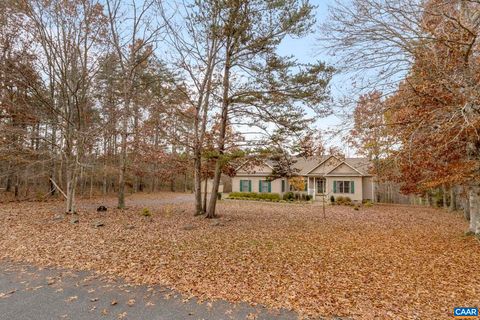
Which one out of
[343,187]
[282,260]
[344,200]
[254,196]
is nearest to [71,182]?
[282,260]

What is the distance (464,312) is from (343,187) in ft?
64.8

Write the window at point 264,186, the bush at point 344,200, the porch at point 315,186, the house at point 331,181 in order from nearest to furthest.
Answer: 1. the bush at point 344,200
2. the house at point 331,181
3. the porch at point 315,186
4. the window at point 264,186

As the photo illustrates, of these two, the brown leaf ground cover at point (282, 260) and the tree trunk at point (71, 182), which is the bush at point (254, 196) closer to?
the brown leaf ground cover at point (282, 260)

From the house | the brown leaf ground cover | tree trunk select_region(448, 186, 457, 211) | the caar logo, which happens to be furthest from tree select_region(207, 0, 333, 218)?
tree trunk select_region(448, 186, 457, 211)

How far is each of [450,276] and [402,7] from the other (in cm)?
659

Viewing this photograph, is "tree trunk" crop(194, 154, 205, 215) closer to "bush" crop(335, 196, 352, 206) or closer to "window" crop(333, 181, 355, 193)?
"bush" crop(335, 196, 352, 206)

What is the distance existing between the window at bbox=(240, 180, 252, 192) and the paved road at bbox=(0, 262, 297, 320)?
2095cm

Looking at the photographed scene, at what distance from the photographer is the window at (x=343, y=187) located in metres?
22.4

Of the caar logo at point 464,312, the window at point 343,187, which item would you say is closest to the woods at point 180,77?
the caar logo at point 464,312

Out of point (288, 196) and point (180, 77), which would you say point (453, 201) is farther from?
point (180, 77)

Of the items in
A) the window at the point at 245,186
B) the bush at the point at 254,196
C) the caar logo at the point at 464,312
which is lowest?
the caar logo at the point at 464,312

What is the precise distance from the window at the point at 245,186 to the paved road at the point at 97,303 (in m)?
20.9

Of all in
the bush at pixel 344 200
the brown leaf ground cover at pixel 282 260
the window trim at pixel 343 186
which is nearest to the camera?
the brown leaf ground cover at pixel 282 260

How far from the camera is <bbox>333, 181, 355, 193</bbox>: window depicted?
22375mm
